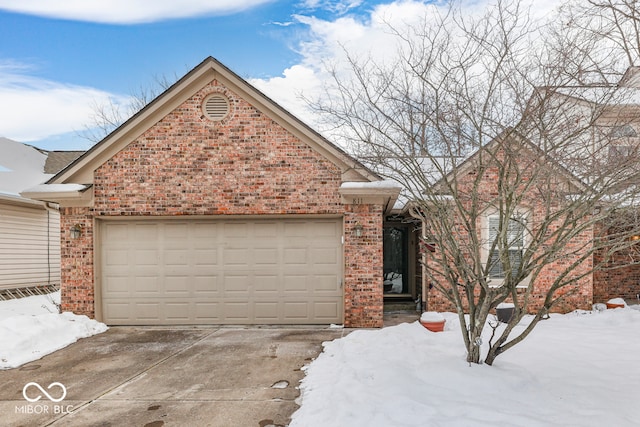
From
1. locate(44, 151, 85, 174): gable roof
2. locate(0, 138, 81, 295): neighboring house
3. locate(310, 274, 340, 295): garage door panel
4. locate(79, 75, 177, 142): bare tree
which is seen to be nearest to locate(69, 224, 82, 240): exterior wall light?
locate(0, 138, 81, 295): neighboring house

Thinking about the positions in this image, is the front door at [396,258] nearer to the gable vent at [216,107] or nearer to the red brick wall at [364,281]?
the red brick wall at [364,281]

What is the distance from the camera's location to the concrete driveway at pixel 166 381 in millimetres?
4430

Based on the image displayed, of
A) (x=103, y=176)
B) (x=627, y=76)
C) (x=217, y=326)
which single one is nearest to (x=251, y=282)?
(x=217, y=326)

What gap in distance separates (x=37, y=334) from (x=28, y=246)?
269 inches

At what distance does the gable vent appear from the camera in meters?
8.79

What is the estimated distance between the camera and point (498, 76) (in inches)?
201

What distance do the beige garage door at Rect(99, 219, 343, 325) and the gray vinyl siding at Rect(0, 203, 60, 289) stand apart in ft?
17.2

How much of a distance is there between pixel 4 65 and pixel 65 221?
29.9 ft

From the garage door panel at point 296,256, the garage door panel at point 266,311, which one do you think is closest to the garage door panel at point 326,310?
the garage door panel at point 266,311

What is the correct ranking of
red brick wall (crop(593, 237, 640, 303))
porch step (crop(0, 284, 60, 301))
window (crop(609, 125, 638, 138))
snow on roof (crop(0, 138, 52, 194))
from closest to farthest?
1. window (crop(609, 125, 638, 138))
2. red brick wall (crop(593, 237, 640, 303))
3. porch step (crop(0, 284, 60, 301))
4. snow on roof (crop(0, 138, 52, 194))

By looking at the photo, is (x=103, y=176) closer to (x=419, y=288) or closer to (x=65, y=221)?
(x=65, y=221)

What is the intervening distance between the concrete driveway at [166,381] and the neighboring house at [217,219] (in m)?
0.93

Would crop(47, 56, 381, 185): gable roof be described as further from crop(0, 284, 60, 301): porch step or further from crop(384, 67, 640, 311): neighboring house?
crop(0, 284, 60, 301): porch step

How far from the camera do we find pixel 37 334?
7.37 meters
